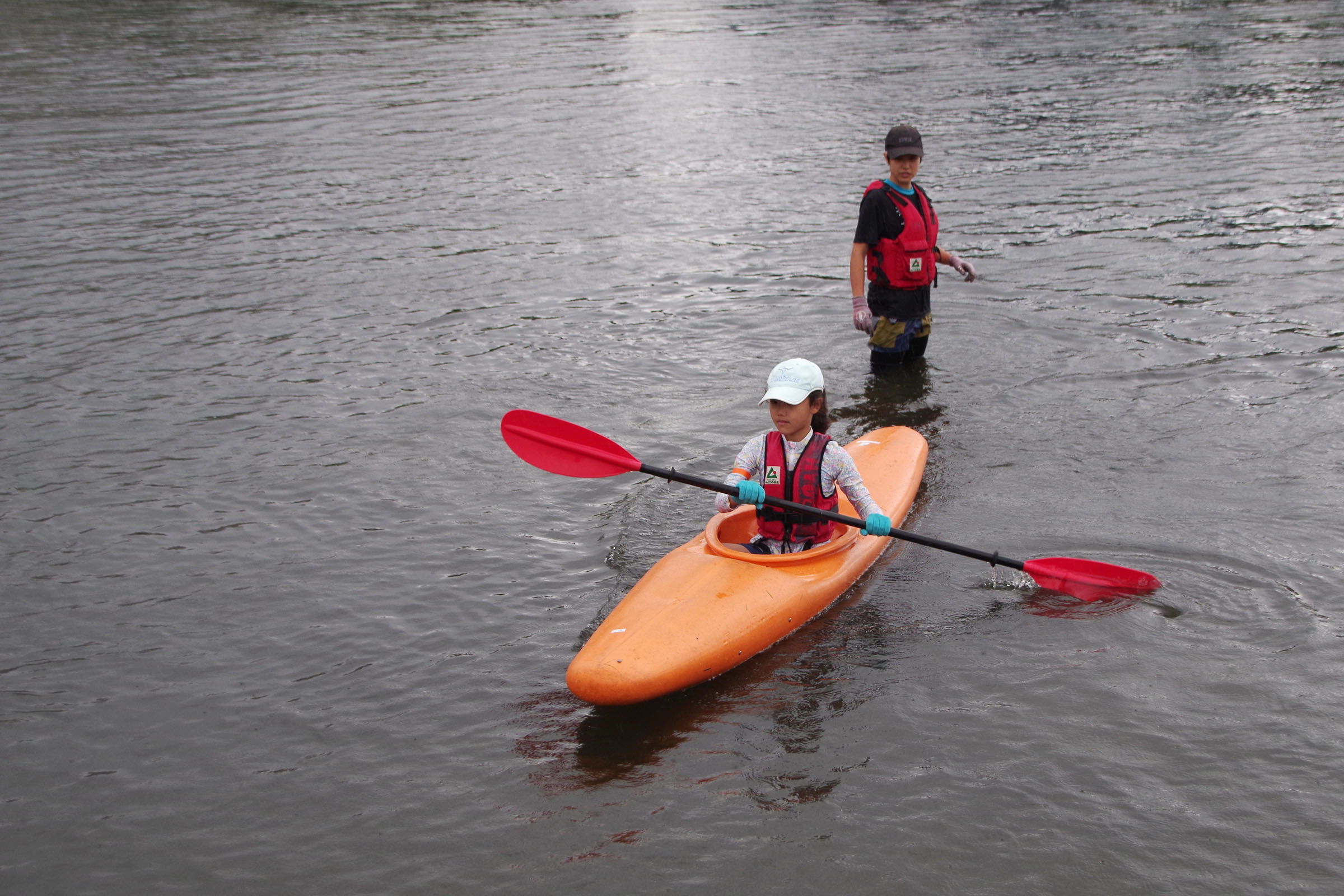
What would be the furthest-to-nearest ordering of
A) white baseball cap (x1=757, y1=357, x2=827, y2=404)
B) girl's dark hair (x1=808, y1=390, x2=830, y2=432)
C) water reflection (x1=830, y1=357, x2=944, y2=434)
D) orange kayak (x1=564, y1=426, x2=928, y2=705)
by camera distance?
water reflection (x1=830, y1=357, x2=944, y2=434), girl's dark hair (x1=808, y1=390, x2=830, y2=432), white baseball cap (x1=757, y1=357, x2=827, y2=404), orange kayak (x1=564, y1=426, x2=928, y2=705)

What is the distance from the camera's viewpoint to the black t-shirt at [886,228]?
7.51 metres


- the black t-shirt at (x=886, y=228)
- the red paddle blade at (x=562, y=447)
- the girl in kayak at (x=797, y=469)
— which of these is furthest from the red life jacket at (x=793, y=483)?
the black t-shirt at (x=886, y=228)

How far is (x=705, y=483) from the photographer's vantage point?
542 centimetres

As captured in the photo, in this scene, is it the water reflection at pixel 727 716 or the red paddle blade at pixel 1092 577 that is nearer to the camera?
the water reflection at pixel 727 716

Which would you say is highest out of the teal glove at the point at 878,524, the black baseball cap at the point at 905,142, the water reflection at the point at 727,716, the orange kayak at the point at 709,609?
the black baseball cap at the point at 905,142

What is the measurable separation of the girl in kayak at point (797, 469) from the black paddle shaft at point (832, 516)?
2.1 inches

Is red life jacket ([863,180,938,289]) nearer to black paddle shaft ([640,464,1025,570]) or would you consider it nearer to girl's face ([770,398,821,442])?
girl's face ([770,398,821,442])

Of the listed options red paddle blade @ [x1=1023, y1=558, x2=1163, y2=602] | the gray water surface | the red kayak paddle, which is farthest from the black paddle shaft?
the gray water surface

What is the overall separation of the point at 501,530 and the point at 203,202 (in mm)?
8542

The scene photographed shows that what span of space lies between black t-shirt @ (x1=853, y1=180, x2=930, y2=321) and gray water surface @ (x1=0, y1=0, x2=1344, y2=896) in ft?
2.70

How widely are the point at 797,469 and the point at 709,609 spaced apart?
0.86 m

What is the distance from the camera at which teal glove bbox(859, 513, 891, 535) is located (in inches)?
209

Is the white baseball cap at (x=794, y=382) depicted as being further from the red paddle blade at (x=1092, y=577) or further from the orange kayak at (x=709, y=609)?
the red paddle blade at (x=1092, y=577)

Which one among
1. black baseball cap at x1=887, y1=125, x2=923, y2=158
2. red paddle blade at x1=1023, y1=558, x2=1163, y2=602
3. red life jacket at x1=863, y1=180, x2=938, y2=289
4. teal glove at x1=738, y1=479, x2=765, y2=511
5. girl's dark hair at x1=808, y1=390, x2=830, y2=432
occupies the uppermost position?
black baseball cap at x1=887, y1=125, x2=923, y2=158
